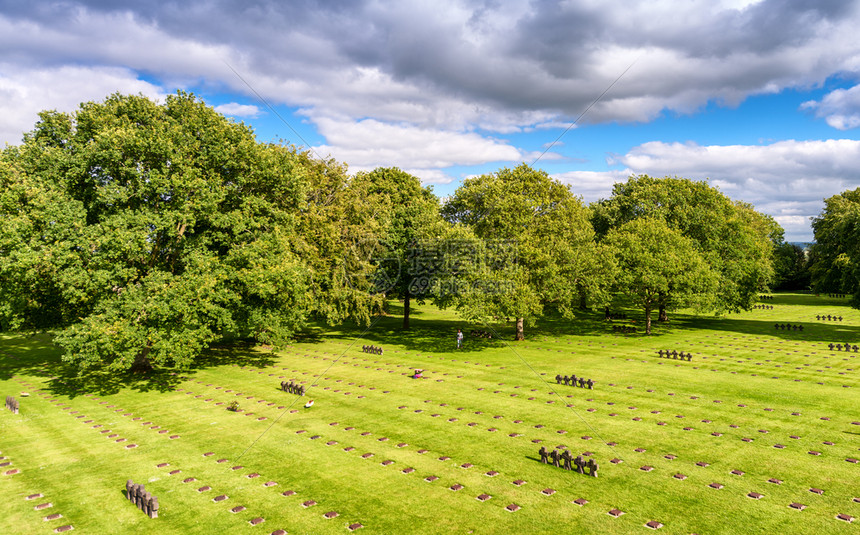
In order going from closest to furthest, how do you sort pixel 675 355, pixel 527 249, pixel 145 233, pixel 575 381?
pixel 145 233
pixel 575 381
pixel 675 355
pixel 527 249

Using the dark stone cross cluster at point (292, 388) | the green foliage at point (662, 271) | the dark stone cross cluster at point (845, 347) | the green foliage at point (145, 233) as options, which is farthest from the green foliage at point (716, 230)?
the green foliage at point (145, 233)

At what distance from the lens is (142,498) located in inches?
572

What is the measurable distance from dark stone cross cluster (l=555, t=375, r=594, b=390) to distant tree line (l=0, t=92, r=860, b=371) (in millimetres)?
11761

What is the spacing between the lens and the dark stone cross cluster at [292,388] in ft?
90.1

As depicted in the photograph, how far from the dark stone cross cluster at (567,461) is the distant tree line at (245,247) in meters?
21.2

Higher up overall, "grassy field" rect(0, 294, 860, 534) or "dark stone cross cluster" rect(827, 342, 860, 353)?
"dark stone cross cluster" rect(827, 342, 860, 353)

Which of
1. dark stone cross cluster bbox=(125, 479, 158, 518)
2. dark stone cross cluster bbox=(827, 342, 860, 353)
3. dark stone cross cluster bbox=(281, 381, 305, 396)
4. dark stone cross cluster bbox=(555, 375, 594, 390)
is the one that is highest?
dark stone cross cluster bbox=(827, 342, 860, 353)

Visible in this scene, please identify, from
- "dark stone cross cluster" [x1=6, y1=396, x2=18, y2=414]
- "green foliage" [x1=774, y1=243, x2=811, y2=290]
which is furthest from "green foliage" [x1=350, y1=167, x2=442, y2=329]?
"green foliage" [x1=774, y1=243, x2=811, y2=290]

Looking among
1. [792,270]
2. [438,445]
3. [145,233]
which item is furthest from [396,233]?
[792,270]

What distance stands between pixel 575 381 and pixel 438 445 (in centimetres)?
1284

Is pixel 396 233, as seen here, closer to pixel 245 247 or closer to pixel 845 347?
pixel 245 247

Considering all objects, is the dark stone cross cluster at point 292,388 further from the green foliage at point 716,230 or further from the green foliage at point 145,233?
the green foliage at point 716,230

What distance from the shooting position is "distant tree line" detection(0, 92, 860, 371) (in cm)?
2698

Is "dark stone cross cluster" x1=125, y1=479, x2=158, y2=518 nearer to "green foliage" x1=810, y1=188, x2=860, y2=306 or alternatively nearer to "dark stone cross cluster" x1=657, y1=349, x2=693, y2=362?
"dark stone cross cluster" x1=657, y1=349, x2=693, y2=362
